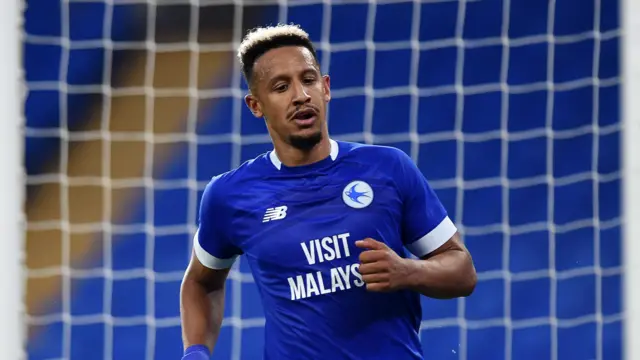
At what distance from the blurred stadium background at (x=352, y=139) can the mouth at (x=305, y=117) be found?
Answer: 2.35m

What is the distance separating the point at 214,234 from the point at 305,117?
0.38 m

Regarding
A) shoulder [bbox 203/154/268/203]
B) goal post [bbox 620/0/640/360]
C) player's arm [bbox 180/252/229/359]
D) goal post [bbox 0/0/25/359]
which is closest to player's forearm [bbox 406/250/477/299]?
shoulder [bbox 203/154/268/203]

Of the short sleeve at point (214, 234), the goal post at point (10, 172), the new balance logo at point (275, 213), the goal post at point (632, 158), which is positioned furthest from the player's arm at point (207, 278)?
the goal post at point (632, 158)


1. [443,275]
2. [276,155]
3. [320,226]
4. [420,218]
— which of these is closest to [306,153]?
[276,155]

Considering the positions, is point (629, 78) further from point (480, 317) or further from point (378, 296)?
point (480, 317)

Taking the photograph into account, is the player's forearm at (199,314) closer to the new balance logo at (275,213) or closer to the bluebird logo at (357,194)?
the new balance logo at (275,213)

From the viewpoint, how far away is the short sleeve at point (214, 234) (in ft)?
8.76

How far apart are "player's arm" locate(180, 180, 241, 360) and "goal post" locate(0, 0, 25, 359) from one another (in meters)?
0.77

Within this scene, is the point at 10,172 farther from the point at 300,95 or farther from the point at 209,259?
the point at 300,95

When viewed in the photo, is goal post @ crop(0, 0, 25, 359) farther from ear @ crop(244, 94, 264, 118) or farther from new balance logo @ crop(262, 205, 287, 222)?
new balance logo @ crop(262, 205, 287, 222)

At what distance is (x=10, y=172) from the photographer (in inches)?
130

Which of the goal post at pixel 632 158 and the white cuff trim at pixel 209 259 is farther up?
the goal post at pixel 632 158

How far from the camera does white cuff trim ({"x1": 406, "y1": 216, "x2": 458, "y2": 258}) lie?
249cm

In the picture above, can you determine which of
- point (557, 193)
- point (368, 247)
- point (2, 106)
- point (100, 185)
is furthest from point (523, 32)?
point (368, 247)
